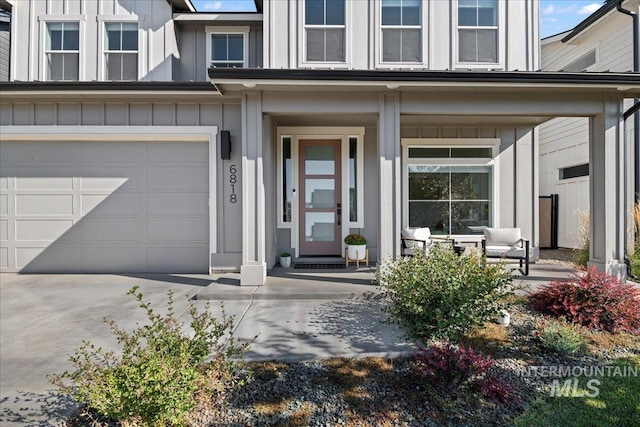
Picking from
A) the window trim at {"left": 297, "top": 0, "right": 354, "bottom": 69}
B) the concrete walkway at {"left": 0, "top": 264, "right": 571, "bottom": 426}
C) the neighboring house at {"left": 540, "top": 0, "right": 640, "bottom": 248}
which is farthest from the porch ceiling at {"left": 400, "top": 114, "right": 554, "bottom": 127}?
the concrete walkway at {"left": 0, "top": 264, "right": 571, "bottom": 426}

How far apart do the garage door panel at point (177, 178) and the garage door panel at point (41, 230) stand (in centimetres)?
194

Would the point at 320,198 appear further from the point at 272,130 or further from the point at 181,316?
the point at 181,316

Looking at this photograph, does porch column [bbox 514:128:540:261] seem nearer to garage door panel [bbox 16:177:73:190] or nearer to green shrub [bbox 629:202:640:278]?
green shrub [bbox 629:202:640:278]

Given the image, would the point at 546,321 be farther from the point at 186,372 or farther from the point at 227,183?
the point at 227,183

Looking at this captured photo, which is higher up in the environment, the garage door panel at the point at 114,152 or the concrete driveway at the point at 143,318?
the garage door panel at the point at 114,152

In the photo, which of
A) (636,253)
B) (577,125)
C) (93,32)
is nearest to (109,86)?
(93,32)

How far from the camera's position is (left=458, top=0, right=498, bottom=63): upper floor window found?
22.9ft

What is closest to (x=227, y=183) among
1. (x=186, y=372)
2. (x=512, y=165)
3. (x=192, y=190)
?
(x=192, y=190)

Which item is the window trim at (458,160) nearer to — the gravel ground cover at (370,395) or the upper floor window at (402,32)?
the upper floor window at (402,32)

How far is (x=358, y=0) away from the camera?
684 cm

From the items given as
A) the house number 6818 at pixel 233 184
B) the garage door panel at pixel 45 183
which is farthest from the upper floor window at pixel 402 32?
the garage door panel at pixel 45 183

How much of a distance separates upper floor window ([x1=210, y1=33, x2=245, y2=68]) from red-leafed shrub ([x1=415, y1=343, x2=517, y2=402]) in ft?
24.4

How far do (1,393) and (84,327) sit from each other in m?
1.44

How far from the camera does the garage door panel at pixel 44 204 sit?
273 inches
